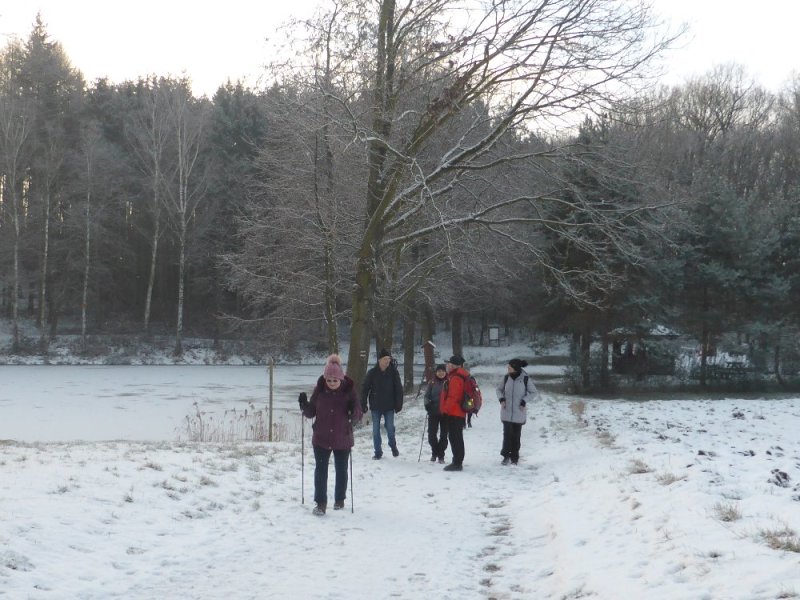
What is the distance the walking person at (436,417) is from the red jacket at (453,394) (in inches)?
12.4

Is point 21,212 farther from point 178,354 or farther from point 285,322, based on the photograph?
point 285,322

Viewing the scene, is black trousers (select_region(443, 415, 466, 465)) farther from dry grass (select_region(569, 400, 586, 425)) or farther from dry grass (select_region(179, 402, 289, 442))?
dry grass (select_region(569, 400, 586, 425))

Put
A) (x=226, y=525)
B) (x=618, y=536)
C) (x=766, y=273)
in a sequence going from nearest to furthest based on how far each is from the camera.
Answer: (x=618, y=536) < (x=226, y=525) < (x=766, y=273)

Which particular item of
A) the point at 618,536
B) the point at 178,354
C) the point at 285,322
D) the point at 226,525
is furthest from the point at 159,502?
the point at 178,354

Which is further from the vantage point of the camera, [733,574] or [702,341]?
[702,341]

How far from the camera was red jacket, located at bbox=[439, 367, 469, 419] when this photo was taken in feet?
38.1

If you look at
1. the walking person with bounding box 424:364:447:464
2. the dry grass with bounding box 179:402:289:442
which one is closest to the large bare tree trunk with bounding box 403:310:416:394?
the dry grass with bounding box 179:402:289:442

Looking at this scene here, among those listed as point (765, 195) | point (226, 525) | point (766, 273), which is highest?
point (765, 195)

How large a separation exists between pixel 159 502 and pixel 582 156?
11.7m

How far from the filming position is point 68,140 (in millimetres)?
49250

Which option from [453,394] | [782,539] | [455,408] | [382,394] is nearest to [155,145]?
[382,394]

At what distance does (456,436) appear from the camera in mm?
11492

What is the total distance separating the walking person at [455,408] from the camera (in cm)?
1141

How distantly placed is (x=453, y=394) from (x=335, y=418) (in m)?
3.72
